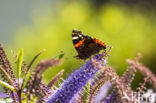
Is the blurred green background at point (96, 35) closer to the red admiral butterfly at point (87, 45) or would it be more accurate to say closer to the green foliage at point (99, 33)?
the green foliage at point (99, 33)

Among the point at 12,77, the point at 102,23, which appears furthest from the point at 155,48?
the point at 12,77

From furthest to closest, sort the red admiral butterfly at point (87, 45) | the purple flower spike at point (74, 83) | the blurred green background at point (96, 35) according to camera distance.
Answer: the blurred green background at point (96, 35), the red admiral butterfly at point (87, 45), the purple flower spike at point (74, 83)

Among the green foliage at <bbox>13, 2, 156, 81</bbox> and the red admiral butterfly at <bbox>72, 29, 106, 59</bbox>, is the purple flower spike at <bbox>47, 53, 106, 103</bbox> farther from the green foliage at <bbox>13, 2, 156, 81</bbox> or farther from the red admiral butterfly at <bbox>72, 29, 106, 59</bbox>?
the green foliage at <bbox>13, 2, 156, 81</bbox>

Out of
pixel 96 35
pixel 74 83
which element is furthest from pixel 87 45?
pixel 96 35

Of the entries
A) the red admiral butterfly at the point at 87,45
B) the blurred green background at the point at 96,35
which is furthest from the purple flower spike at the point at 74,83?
the blurred green background at the point at 96,35

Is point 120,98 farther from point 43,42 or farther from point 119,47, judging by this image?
point 43,42

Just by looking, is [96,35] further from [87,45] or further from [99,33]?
[87,45]
